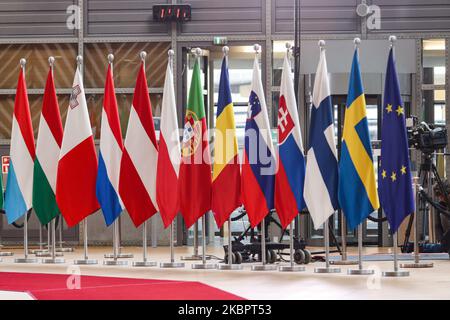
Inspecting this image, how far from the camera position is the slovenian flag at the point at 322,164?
10102 millimetres

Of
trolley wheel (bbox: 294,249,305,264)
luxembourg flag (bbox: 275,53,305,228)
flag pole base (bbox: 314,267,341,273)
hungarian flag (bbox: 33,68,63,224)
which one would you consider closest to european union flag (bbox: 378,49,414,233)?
flag pole base (bbox: 314,267,341,273)

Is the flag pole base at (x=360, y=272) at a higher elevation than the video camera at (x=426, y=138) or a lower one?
lower

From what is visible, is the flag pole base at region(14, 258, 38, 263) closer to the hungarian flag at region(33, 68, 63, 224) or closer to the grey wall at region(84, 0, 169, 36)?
the hungarian flag at region(33, 68, 63, 224)

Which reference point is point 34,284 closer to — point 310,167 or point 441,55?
point 310,167

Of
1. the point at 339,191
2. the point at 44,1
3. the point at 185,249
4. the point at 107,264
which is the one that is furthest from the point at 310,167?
the point at 44,1

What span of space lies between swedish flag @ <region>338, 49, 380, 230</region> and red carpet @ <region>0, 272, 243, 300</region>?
182 centimetres

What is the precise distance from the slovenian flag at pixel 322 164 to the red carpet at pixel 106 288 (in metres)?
1.68

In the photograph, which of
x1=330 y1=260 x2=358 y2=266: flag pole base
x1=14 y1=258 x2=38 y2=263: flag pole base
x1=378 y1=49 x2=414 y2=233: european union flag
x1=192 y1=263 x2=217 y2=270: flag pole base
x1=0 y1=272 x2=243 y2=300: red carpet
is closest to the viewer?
x1=0 y1=272 x2=243 y2=300: red carpet

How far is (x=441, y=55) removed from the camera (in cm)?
1486

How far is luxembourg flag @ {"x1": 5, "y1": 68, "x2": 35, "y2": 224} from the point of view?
38.6 ft

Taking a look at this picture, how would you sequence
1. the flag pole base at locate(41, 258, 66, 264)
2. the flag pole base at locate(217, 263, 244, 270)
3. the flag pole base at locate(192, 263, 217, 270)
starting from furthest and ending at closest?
the flag pole base at locate(41, 258, 66, 264) < the flag pole base at locate(192, 263, 217, 270) < the flag pole base at locate(217, 263, 244, 270)

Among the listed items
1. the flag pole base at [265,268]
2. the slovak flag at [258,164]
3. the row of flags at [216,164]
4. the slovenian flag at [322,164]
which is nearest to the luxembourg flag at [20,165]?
the row of flags at [216,164]

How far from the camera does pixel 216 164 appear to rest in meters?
10.6

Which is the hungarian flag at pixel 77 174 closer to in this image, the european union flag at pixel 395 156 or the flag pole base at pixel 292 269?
the flag pole base at pixel 292 269
